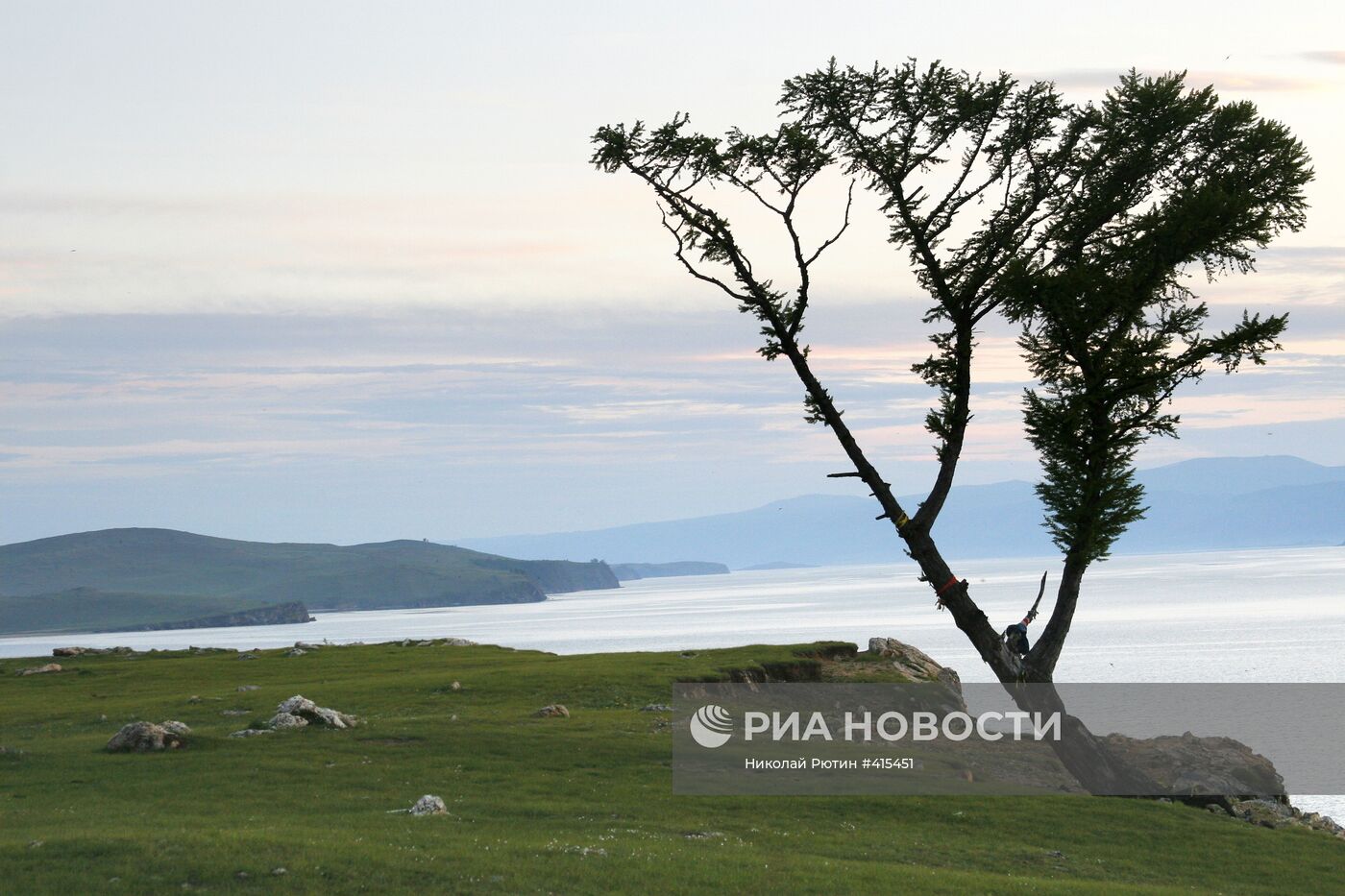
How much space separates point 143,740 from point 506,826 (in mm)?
15446

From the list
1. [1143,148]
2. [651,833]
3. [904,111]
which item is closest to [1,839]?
[651,833]

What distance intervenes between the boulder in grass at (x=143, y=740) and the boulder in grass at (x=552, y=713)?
46.6 feet

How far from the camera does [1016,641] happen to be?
1479 inches

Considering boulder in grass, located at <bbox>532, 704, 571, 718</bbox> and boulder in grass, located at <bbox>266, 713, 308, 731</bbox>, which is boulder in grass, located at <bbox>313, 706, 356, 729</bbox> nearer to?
boulder in grass, located at <bbox>266, 713, 308, 731</bbox>

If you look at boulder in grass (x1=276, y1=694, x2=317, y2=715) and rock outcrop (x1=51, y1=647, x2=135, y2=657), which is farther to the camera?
rock outcrop (x1=51, y1=647, x2=135, y2=657)

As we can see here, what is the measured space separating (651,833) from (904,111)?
912 inches

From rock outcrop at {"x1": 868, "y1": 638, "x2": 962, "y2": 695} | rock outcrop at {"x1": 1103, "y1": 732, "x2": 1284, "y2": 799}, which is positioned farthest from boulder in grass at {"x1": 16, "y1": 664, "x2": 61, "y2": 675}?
rock outcrop at {"x1": 1103, "y1": 732, "x2": 1284, "y2": 799}

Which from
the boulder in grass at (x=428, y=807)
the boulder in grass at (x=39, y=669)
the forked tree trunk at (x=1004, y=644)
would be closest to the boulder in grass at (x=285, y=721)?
the boulder in grass at (x=428, y=807)

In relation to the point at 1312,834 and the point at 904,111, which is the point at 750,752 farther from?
the point at 904,111

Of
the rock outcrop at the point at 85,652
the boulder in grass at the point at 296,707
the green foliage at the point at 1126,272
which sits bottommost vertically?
the rock outcrop at the point at 85,652

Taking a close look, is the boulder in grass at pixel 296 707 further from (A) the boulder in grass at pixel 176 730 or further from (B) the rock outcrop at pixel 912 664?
(B) the rock outcrop at pixel 912 664

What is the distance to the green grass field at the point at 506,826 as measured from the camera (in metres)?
22.6

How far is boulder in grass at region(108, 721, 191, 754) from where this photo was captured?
3706 cm

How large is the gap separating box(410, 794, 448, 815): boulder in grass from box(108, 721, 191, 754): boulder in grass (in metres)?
12.8
